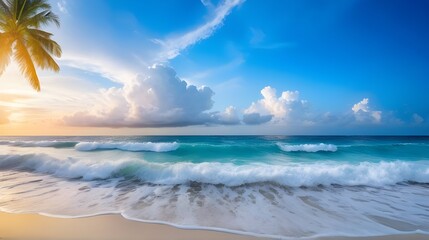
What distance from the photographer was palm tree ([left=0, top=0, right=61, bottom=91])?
1039 centimetres

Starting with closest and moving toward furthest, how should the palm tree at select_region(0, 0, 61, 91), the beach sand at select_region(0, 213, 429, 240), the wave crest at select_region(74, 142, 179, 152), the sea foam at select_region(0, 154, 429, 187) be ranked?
the beach sand at select_region(0, 213, 429, 240) < the sea foam at select_region(0, 154, 429, 187) < the palm tree at select_region(0, 0, 61, 91) < the wave crest at select_region(74, 142, 179, 152)

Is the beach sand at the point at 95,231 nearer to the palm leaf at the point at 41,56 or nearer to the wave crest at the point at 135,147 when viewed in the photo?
the palm leaf at the point at 41,56

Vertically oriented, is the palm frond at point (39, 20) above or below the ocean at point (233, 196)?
above

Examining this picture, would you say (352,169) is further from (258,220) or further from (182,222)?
(182,222)

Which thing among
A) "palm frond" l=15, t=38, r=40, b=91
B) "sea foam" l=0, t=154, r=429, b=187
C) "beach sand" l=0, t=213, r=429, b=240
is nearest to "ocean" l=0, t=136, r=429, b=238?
"sea foam" l=0, t=154, r=429, b=187

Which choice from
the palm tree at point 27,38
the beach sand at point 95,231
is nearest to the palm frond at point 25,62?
the palm tree at point 27,38

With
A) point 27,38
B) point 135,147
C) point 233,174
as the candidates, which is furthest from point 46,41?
point 135,147

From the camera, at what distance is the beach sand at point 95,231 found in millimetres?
3840

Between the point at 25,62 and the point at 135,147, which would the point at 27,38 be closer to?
the point at 25,62

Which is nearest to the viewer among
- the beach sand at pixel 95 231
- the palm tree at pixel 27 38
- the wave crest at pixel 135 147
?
the beach sand at pixel 95 231

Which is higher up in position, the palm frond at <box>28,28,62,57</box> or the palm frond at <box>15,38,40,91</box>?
the palm frond at <box>28,28,62,57</box>

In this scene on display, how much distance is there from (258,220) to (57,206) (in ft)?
16.7

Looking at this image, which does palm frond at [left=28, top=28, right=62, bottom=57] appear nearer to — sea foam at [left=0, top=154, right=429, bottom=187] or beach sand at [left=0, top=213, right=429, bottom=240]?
sea foam at [left=0, top=154, right=429, bottom=187]

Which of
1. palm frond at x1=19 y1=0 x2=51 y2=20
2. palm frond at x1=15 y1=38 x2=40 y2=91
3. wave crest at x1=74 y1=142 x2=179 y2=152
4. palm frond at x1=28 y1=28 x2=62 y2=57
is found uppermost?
palm frond at x1=19 y1=0 x2=51 y2=20
